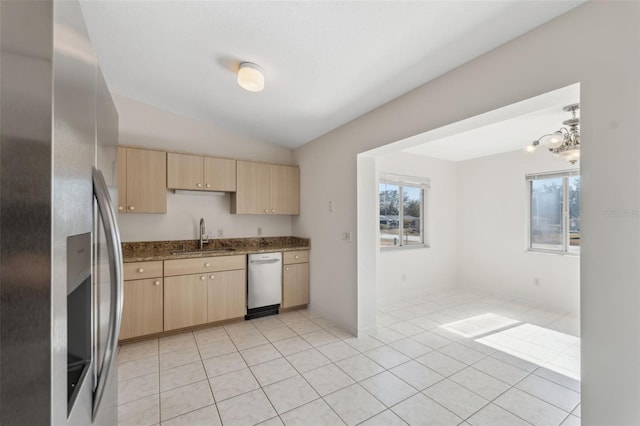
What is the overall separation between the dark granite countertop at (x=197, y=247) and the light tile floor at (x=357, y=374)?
913 millimetres

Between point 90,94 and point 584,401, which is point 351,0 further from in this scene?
point 584,401

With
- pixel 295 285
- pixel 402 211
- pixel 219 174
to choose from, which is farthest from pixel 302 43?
pixel 402 211

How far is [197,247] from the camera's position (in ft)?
12.3

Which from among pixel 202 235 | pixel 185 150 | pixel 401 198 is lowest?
pixel 202 235

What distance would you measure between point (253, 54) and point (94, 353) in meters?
2.19

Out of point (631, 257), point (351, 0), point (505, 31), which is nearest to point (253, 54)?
point (351, 0)

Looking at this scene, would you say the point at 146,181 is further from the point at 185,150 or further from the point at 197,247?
the point at 197,247

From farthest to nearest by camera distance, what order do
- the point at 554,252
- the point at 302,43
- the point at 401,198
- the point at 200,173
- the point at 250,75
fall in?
the point at 401,198 → the point at 554,252 → the point at 200,173 → the point at 250,75 → the point at 302,43

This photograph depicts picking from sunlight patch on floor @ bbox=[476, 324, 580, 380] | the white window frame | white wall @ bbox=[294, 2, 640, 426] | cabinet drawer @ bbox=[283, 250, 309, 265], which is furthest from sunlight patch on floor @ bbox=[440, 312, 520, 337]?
cabinet drawer @ bbox=[283, 250, 309, 265]

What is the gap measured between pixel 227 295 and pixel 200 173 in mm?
1585

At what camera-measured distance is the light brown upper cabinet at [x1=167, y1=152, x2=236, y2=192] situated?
334cm

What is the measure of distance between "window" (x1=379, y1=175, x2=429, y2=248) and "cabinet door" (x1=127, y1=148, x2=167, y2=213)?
313 centimetres

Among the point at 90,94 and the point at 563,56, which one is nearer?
the point at 90,94

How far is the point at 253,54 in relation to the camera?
86.9 inches
